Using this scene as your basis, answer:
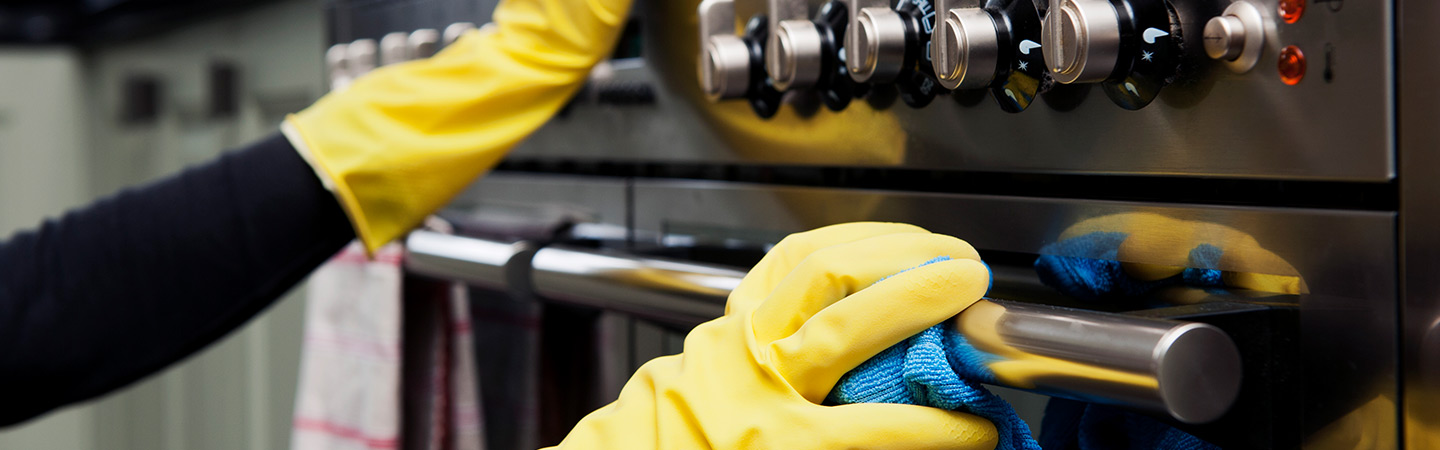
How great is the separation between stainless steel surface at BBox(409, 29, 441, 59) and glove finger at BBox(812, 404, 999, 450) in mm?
554

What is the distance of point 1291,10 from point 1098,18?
53 millimetres

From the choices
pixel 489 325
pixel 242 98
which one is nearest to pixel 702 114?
pixel 489 325

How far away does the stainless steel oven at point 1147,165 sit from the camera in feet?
0.97

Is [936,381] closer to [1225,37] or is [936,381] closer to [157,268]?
[1225,37]

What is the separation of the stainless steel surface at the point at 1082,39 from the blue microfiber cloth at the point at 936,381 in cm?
7

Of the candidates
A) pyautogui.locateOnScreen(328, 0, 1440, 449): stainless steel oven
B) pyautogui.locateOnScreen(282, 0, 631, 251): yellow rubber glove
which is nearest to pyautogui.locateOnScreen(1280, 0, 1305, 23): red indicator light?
pyautogui.locateOnScreen(328, 0, 1440, 449): stainless steel oven

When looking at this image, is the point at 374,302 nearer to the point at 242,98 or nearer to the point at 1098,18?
the point at 1098,18

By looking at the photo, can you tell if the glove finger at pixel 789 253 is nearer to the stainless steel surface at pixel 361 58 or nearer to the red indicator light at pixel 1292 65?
the red indicator light at pixel 1292 65

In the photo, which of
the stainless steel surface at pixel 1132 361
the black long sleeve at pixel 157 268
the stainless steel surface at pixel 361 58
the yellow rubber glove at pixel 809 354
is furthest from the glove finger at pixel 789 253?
the stainless steel surface at pixel 361 58

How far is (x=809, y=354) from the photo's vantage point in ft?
1.14

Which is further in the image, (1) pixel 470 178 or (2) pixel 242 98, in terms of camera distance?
(2) pixel 242 98

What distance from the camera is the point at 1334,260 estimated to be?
1.03ft

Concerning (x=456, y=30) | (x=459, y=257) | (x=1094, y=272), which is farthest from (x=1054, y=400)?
(x=456, y=30)

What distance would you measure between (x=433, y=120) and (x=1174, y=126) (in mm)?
472
